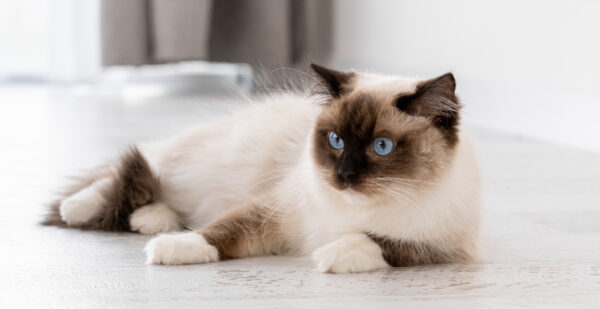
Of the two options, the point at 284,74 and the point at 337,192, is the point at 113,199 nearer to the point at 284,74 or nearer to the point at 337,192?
the point at 337,192

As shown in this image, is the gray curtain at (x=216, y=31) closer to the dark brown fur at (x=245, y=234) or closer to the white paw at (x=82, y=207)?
the white paw at (x=82, y=207)

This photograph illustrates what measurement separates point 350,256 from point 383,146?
193 millimetres

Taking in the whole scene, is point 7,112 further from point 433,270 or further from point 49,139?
point 433,270

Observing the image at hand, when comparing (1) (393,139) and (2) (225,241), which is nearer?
(1) (393,139)

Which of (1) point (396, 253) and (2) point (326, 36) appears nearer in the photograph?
(1) point (396, 253)

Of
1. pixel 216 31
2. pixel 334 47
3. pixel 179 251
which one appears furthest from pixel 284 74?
pixel 179 251

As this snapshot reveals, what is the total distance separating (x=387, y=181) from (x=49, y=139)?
1857mm

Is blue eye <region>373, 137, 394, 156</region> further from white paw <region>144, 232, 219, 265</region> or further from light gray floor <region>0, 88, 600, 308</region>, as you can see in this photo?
white paw <region>144, 232, 219, 265</region>

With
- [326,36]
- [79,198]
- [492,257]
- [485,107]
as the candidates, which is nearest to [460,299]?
[492,257]

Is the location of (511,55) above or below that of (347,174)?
above

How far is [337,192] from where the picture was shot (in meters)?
1.25

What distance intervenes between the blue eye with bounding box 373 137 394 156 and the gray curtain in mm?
2652

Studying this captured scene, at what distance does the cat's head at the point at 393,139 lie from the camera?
1.18 metres

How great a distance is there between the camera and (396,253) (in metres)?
1.28
